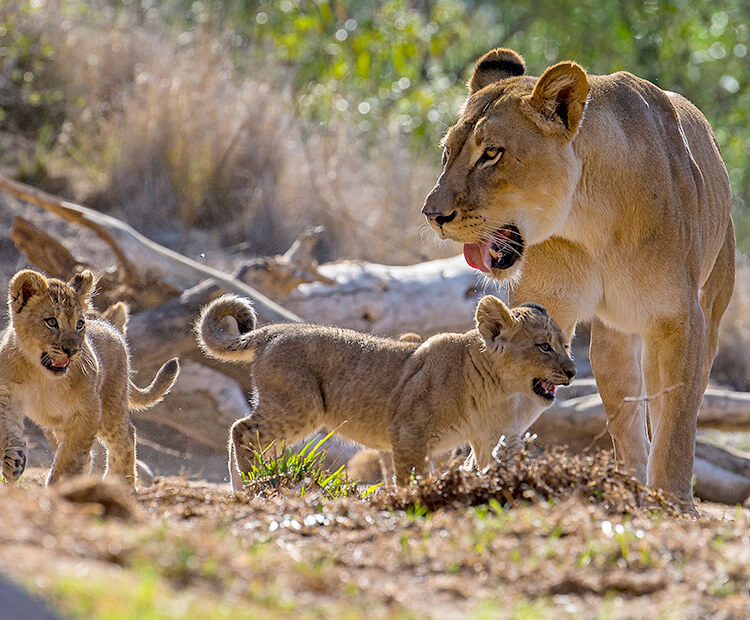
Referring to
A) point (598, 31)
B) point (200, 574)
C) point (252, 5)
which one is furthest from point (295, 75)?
point (200, 574)

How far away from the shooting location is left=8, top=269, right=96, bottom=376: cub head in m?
4.82

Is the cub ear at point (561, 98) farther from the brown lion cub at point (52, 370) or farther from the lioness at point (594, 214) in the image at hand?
the brown lion cub at point (52, 370)

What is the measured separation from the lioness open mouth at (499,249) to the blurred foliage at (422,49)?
24.5ft

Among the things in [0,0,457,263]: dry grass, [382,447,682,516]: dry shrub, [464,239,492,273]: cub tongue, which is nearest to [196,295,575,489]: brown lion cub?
[464,239,492,273]: cub tongue

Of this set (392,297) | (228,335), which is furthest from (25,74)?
(228,335)

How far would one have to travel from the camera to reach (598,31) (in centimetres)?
1869

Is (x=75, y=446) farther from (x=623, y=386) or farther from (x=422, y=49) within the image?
(x=422, y=49)

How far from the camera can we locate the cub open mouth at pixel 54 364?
4.83m

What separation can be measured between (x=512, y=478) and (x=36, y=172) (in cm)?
889

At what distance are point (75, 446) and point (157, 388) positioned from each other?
3.39 ft

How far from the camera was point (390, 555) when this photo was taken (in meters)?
3.08

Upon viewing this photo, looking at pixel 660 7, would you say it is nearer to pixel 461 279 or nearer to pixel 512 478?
pixel 461 279

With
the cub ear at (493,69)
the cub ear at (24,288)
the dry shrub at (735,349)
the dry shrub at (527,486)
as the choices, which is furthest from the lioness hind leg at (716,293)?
the dry shrub at (735,349)

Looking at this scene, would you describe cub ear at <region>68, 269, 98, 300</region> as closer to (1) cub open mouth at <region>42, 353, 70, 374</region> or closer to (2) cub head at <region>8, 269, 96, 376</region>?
(2) cub head at <region>8, 269, 96, 376</region>
